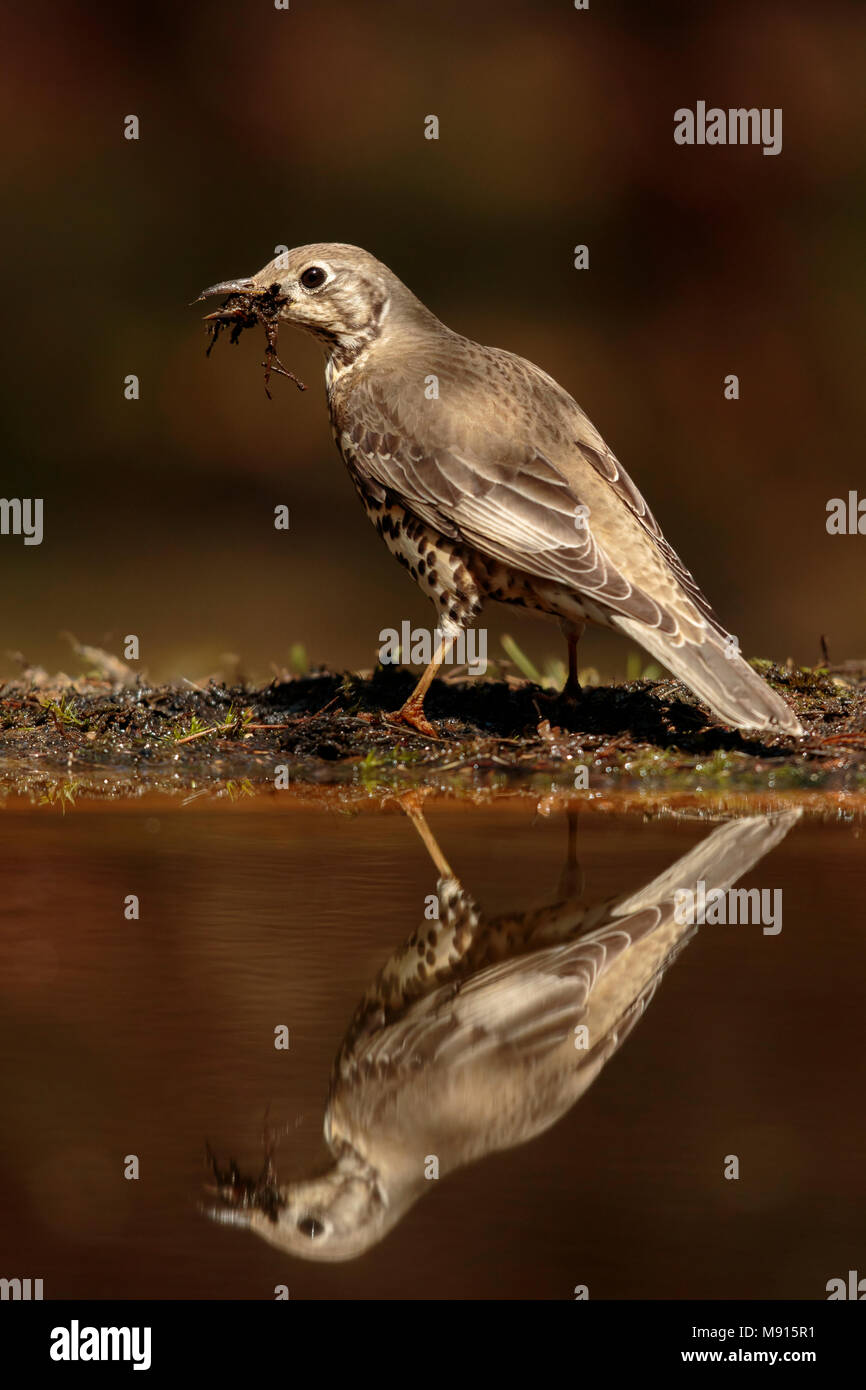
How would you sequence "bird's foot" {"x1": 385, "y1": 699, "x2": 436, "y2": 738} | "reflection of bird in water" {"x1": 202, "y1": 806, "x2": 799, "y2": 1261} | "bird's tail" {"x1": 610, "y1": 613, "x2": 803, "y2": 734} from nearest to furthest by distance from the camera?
1. "reflection of bird in water" {"x1": 202, "y1": 806, "x2": 799, "y2": 1261}
2. "bird's tail" {"x1": 610, "y1": 613, "x2": 803, "y2": 734}
3. "bird's foot" {"x1": 385, "y1": 699, "x2": 436, "y2": 738}

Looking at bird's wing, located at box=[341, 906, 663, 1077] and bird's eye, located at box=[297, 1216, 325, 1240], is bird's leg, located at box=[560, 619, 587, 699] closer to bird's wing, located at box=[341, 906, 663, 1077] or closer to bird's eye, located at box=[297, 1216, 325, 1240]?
bird's wing, located at box=[341, 906, 663, 1077]

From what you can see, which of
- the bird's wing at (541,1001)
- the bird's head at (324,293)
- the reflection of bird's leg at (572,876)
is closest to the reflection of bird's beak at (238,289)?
the bird's head at (324,293)

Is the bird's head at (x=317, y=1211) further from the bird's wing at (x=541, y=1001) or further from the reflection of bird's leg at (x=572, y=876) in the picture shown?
the reflection of bird's leg at (x=572, y=876)

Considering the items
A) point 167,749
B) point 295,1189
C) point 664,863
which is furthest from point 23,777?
point 295,1189

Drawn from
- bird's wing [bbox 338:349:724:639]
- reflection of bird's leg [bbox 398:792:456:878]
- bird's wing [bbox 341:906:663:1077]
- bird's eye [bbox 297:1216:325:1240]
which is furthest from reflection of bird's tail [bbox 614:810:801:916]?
bird's eye [bbox 297:1216:325:1240]

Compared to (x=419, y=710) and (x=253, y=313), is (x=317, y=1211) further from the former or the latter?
(x=253, y=313)

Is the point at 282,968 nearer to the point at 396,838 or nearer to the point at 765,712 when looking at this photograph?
the point at 396,838

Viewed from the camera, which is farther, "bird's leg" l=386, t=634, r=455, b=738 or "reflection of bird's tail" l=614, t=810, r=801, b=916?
"bird's leg" l=386, t=634, r=455, b=738

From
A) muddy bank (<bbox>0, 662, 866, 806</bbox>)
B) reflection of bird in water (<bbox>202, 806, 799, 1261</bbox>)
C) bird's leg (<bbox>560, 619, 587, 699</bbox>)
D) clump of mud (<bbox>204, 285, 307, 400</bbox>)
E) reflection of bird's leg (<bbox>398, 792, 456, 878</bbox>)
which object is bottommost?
reflection of bird in water (<bbox>202, 806, 799, 1261</bbox>)
